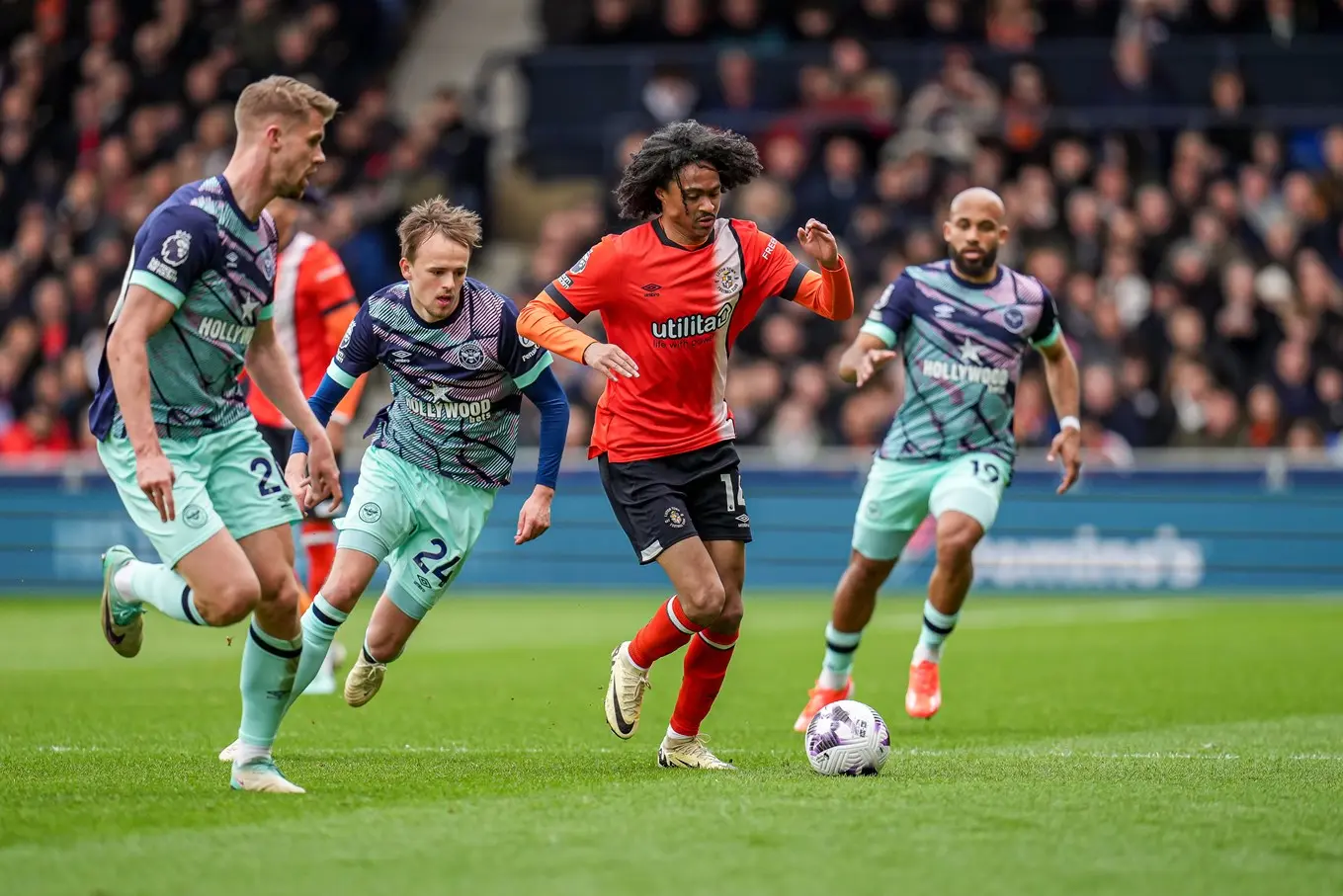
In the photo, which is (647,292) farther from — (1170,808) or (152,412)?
(1170,808)

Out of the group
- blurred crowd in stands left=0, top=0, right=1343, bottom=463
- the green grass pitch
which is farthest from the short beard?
blurred crowd in stands left=0, top=0, right=1343, bottom=463

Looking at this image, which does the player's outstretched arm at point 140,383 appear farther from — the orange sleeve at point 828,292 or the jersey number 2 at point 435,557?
the orange sleeve at point 828,292

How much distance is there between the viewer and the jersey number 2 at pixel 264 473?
6.70m

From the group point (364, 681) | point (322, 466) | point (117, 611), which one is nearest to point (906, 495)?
point (364, 681)

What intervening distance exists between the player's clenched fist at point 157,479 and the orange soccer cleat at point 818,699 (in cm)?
393

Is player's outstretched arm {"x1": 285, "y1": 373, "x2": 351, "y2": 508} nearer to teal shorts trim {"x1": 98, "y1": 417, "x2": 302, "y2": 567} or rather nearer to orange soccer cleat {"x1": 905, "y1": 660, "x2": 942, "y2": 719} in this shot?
teal shorts trim {"x1": 98, "y1": 417, "x2": 302, "y2": 567}

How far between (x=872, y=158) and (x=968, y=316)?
12.4 m

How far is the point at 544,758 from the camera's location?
769cm

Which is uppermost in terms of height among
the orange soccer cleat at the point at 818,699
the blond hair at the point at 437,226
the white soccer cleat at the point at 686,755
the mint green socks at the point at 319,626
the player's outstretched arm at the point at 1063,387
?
the blond hair at the point at 437,226

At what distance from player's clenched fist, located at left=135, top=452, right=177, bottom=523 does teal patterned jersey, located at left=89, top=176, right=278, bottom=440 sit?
12.1 inches

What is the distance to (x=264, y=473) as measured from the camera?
22.1ft

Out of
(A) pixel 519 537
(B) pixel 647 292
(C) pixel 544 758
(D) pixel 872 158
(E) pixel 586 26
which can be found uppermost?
(E) pixel 586 26

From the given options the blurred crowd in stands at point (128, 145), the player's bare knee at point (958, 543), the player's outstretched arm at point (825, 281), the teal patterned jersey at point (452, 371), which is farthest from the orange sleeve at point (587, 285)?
the blurred crowd in stands at point (128, 145)

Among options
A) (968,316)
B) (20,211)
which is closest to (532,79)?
(20,211)
